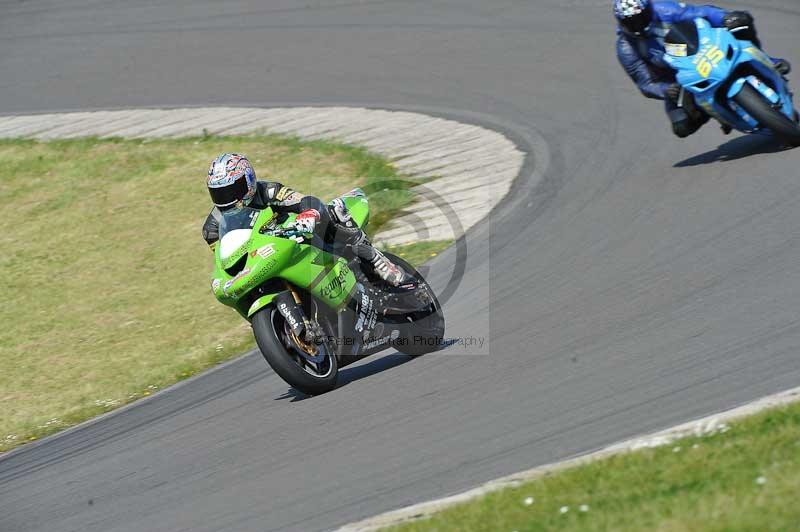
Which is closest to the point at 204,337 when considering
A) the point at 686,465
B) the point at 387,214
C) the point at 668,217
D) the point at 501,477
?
the point at 387,214

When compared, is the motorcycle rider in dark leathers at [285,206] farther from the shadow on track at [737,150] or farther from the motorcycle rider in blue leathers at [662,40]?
the shadow on track at [737,150]

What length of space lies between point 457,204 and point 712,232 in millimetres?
3428

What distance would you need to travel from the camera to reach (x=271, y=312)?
742cm

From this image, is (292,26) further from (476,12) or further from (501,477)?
(501,477)

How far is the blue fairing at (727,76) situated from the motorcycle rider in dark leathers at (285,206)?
12.1 ft

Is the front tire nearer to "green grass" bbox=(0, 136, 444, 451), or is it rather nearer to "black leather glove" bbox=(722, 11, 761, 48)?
"green grass" bbox=(0, 136, 444, 451)

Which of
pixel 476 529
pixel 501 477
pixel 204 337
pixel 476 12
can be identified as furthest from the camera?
pixel 476 12

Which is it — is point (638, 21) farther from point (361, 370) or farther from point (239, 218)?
point (239, 218)

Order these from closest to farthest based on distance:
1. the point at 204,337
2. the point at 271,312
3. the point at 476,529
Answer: the point at 476,529 → the point at 271,312 → the point at 204,337

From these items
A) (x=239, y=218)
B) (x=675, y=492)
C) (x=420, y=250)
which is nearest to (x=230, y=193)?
(x=239, y=218)

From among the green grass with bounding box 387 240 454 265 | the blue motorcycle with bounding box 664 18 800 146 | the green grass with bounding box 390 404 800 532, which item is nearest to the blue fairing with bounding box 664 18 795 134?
the blue motorcycle with bounding box 664 18 800 146

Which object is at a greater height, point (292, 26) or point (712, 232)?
point (712, 232)

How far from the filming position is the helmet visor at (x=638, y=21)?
10578mm

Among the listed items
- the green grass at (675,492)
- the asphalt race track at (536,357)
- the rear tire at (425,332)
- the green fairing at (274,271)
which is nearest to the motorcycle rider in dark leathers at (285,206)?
the green fairing at (274,271)
